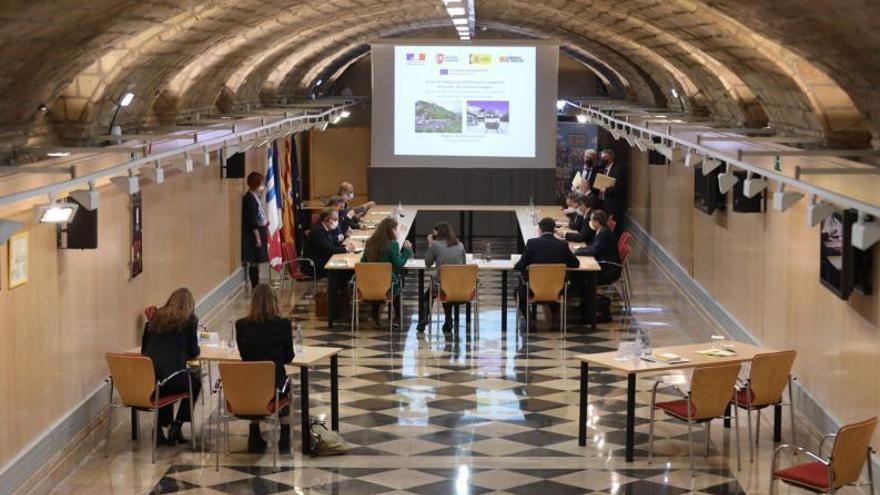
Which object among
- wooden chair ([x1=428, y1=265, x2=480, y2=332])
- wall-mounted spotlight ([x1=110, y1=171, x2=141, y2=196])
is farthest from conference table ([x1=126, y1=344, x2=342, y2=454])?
wooden chair ([x1=428, y1=265, x2=480, y2=332])

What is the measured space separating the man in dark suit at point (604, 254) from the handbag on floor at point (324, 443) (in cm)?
652

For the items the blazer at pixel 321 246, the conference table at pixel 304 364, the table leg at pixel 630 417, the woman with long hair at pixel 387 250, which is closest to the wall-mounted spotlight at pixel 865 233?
the table leg at pixel 630 417

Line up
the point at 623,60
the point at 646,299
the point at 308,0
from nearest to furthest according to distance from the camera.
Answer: the point at 308,0 < the point at 646,299 < the point at 623,60

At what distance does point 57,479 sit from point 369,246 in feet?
21.6

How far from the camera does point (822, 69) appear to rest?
35.7 feet

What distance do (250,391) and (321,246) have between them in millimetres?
6893

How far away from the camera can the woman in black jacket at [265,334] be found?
10.2 m

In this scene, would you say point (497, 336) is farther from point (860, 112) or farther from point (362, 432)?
point (860, 112)

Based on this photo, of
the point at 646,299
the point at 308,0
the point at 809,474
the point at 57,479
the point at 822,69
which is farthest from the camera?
the point at 646,299

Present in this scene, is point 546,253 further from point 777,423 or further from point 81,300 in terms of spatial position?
point 81,300

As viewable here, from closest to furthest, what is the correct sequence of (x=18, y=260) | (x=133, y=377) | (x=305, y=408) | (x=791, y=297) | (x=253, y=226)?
(x=18, y=260), (x=133, y=377), (x=305, y=408), (x=791, y=297), (x=253, y=226)

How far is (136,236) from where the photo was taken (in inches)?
504

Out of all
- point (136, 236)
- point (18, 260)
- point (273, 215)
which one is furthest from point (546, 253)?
point (18, 260)

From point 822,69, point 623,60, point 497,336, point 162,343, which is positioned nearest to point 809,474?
point 822,69
